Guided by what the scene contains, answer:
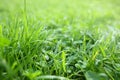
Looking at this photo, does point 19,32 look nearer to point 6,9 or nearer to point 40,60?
point 40,60

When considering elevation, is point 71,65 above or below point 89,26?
below

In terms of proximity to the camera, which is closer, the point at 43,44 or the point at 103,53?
the point at 103,53

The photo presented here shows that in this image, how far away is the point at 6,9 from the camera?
4289 mm

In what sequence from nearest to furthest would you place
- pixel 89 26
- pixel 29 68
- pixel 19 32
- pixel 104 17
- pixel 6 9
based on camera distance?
pixel 29 68, pixel 19 32, pixel 89 26, pixel 104 17, pixel 6 9

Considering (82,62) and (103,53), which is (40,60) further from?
(103,53)

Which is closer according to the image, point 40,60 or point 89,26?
point 40,60

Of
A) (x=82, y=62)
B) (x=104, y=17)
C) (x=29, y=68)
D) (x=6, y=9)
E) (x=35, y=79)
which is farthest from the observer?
(x=6, y=9)

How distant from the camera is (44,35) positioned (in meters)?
1.91

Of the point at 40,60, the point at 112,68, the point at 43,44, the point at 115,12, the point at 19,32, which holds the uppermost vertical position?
the point at 115,12

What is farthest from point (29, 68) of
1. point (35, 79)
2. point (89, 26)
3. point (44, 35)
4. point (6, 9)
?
point (6, 9)

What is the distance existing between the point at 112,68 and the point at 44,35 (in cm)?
67

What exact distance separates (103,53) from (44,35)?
0.56 metres

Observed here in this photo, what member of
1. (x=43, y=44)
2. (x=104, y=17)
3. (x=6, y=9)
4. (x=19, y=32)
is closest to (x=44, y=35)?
(x=43, y=44)

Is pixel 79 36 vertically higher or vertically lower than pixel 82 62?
higher
